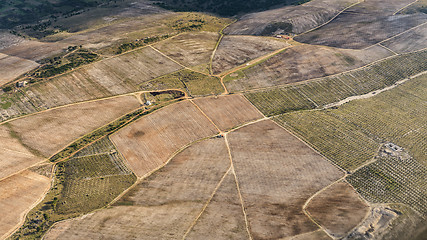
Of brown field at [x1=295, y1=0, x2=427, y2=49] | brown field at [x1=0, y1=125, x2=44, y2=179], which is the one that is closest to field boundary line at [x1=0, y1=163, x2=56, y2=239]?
brown field at [x1=0, y1=125, x2=44, y2=179]

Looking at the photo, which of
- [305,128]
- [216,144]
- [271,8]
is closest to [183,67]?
[216,144]

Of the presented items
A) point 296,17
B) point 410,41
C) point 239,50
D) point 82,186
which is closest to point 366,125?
point 239,50

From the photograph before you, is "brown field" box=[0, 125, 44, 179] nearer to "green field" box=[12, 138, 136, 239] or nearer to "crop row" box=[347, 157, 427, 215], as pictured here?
"green field" box=[12, 138, 136, 239]

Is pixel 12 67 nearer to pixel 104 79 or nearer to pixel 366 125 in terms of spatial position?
pixel 104 79

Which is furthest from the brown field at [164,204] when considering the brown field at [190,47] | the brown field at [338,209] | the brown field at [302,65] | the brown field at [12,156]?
the brown field at [190,47]

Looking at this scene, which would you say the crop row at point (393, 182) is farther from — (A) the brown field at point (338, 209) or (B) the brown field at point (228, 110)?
(B) the brown field at point (228, 110)

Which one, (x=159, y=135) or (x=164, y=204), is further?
(x=159, y=135)
